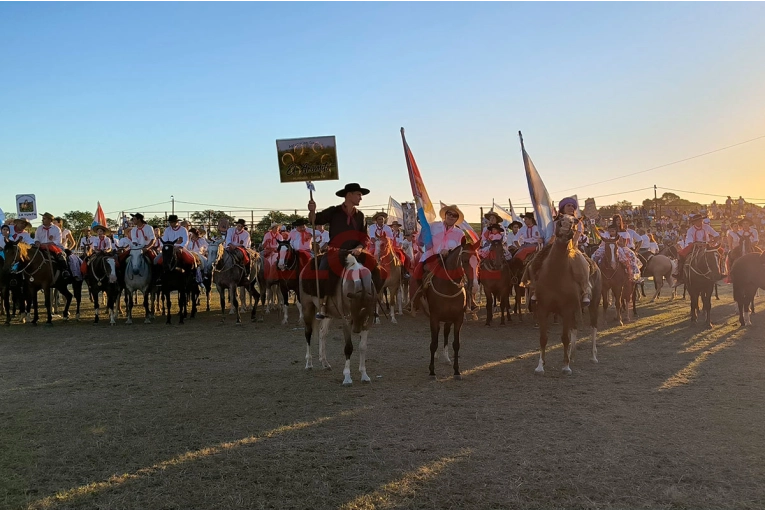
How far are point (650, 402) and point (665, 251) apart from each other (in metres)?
17.6

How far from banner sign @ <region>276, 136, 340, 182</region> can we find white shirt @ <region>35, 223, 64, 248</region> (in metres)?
10.3

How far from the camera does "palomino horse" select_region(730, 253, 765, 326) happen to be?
14.3 metres

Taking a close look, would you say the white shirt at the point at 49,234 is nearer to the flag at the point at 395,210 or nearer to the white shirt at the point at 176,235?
the white shirt at the point at 176,235

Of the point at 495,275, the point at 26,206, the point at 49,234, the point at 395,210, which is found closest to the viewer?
the point at 495,275

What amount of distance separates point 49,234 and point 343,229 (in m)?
11.8

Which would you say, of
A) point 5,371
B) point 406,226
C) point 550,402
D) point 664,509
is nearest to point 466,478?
point 664,509

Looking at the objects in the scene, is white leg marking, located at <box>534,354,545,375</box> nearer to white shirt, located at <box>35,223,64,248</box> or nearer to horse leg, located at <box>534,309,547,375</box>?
horse leg, located at <box>534,309,547,375</box>

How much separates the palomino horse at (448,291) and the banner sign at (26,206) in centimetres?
1662

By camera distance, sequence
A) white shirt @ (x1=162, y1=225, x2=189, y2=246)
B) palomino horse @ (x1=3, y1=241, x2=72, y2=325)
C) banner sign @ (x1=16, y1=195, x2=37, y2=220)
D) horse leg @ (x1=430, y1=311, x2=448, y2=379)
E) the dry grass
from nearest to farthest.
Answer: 1. the dry grass
2. horse leg @ (x1=430, y1=311, x2=448, y2=379)
3. palomino horse @ (x1=3, y1=241, x2=72, y2=325)
4. white shirt @ (x1=162, y1=225, x2=189, y2=246)
5. banner sign @ (x1=16, y1=195, x2=37, y2=220)

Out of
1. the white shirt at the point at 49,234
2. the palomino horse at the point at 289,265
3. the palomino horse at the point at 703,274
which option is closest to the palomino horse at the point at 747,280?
the palomino horse at the point at 703,274

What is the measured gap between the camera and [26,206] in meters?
20.3

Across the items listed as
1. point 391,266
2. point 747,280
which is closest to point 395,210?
point 391,266

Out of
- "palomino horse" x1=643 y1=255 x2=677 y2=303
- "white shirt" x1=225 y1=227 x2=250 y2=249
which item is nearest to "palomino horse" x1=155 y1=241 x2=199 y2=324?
"white shirt" x1=225 y1=227 x2=250 y2=249

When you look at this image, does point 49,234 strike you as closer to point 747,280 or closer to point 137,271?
point 137,271
